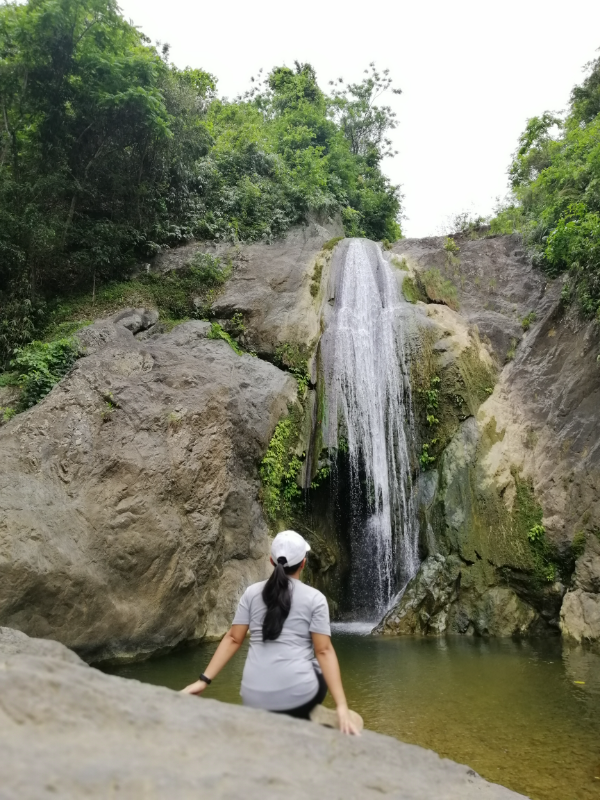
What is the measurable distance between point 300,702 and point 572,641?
27.5 ft

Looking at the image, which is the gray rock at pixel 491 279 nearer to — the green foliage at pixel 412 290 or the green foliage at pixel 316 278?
the green foliage at pixel 412 290

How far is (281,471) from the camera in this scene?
11773 mm

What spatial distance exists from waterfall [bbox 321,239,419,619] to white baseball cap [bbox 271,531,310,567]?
31.1 ft

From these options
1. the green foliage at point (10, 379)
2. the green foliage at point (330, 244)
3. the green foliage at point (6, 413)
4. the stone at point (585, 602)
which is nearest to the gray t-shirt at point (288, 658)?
the stone at point (585, 602)

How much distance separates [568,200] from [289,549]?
15.6 meters

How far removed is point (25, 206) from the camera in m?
13.3

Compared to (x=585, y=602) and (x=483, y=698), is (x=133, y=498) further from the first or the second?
(x=585, y=602)

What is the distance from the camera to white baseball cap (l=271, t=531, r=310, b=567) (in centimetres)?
300

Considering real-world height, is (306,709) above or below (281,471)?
below

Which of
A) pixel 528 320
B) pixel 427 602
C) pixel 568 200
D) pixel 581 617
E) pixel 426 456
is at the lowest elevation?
pixel 427 602

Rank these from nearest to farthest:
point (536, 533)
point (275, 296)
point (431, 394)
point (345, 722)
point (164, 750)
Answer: point (164, 750), point (345, 722), point (536, 533), point (431, 394), point (275, 296)

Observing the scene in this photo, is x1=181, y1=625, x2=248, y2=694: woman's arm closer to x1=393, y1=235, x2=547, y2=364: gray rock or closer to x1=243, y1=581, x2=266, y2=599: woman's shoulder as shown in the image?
x1=243, y1=581, x2=266, y2=599: woman's shoulder

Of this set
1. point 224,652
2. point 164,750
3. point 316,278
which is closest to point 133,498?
point 224,652

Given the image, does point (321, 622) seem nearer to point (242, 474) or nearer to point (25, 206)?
point (242, 474)
